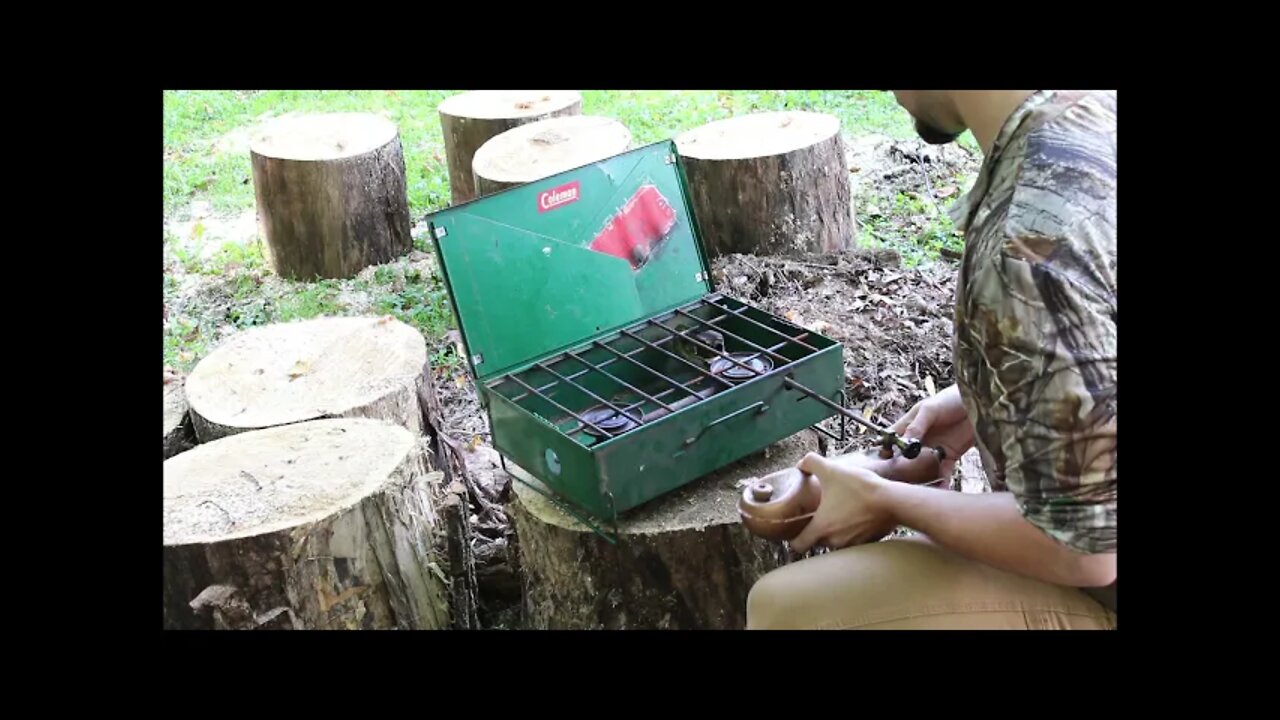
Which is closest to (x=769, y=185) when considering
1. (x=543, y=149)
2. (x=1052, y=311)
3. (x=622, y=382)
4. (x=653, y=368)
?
(x=543, y=149)

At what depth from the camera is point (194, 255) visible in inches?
266

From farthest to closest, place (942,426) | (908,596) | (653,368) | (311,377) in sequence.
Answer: (311,377) < (653,368) < (942,426) < (908,596)

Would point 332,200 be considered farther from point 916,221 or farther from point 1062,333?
point 1062,333

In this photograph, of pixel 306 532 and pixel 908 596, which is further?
pixel 306 532

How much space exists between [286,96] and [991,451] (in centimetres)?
799

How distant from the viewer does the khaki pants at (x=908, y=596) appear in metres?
2.26

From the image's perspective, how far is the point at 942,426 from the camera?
2.71m

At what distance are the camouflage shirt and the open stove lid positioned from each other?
1354 millimetres

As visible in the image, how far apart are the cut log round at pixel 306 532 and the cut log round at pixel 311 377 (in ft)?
0.66

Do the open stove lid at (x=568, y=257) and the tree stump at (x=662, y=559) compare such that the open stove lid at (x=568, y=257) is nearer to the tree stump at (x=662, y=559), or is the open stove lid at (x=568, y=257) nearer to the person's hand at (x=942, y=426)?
the tree stump at (x=662, y=559)

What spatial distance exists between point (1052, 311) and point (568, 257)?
158 centimetres

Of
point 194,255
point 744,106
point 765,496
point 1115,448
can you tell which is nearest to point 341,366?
point 765,496

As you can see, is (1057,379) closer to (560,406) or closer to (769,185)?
(560,406)

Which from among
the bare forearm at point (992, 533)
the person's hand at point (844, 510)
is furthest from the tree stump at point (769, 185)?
the bare forearm at point (992, 533)
